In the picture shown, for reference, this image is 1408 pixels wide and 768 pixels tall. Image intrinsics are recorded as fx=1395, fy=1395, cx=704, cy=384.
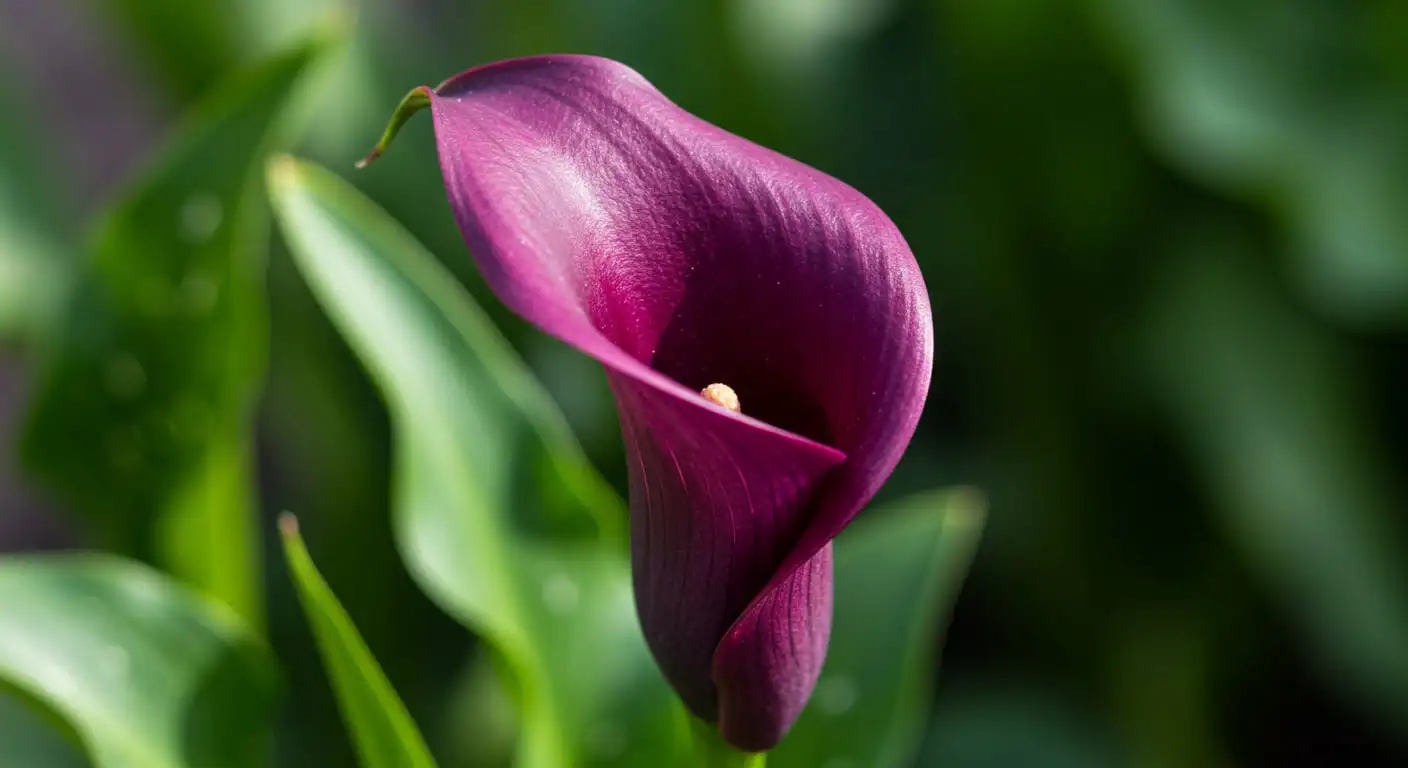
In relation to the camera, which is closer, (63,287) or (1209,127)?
(63,287)

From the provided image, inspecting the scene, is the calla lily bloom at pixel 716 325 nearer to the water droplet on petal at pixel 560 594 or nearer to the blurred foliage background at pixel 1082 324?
the water droplet on petal at pixel 560 594

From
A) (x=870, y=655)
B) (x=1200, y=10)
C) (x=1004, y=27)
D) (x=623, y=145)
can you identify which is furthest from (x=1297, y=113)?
(x=623, y=145)

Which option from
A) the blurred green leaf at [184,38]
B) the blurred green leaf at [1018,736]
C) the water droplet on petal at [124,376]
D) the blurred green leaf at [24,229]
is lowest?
the blurred green leaf at [1018,736]

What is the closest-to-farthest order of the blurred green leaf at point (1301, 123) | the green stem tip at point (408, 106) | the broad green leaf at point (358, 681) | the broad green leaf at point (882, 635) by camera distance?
the green stem tip at point (408, 106) → the broad green leaf at point (358, 681) → the broad green leaf at point (882, 635) → the blurred green leaf at point (1301, 123)

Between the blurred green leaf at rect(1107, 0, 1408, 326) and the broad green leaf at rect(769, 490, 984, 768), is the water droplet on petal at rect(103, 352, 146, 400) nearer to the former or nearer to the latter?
the broad green leaf at rect(769, 490, 984, 768)

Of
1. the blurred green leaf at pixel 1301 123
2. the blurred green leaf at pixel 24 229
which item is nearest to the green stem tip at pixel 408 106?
the blurred green leaf at pixel 24 229

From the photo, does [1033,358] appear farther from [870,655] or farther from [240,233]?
[240,233]

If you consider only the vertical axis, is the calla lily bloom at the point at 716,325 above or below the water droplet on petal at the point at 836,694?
above

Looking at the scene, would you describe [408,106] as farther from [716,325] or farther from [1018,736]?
[1018,736]
